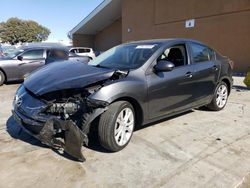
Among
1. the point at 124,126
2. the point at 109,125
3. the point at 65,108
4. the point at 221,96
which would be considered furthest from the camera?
the point at 221,96

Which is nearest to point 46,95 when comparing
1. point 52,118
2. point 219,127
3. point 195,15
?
point 52,118

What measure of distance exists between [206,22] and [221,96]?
9.32 m

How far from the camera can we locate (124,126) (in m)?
3.57

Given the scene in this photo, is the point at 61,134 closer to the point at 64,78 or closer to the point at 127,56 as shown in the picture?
the point at 64,78

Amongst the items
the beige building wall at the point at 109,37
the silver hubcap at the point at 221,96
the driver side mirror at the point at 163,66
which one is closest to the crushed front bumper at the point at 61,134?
the driver side mirror at the point at 163,66

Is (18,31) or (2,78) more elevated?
(18,31)

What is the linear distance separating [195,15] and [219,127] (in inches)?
438

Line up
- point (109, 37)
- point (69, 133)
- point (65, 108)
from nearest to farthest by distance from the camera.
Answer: point (69, 133) < point (65, 108) < point (109, 37)

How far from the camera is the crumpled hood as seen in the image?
3279mm

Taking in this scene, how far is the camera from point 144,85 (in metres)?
3.72

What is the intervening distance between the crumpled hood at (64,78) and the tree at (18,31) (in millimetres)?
55721

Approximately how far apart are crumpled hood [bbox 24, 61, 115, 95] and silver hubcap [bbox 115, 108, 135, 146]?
57 centimetres

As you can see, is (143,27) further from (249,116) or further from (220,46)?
(249,116)

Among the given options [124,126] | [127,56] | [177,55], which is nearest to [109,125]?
[124,126]
